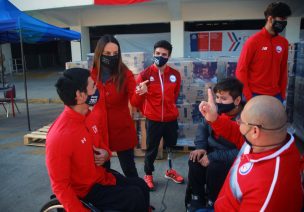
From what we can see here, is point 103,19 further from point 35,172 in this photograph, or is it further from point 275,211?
point 275,211

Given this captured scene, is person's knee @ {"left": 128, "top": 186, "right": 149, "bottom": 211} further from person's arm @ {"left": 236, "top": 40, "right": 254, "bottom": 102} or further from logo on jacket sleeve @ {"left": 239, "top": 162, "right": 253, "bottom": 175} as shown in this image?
person's arm @ {"left": 236, "top": 40, "right": 254, "bottom": 102}

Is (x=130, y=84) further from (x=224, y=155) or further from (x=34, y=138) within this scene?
(x=34, y=138)

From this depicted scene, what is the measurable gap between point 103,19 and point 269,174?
512 inches

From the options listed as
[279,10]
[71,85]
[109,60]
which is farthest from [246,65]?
[71,85]

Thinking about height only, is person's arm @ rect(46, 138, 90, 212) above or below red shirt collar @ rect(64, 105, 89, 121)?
below

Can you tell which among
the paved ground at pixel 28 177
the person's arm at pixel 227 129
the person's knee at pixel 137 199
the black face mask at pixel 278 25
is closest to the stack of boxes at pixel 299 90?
the black face mask at pixel 278 25

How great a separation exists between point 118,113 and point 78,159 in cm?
92

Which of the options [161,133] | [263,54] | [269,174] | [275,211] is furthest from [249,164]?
[263,54]

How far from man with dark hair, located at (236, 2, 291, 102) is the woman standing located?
1401 millimetres

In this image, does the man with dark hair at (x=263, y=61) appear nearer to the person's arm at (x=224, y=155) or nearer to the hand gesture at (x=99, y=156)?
the person's arm at (x=224, y=155)

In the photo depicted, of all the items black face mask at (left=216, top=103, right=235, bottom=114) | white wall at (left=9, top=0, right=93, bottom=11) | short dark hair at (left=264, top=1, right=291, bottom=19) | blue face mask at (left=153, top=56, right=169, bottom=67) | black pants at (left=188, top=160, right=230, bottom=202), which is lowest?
black pants at (left=188, top=160, right=230, bottom=202)

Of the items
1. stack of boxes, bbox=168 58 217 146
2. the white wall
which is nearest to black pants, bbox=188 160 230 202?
stack of boxes, bbox=168 58 217 146

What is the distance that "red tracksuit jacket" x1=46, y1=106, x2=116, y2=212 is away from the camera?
1.81 meters

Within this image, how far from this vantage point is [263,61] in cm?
335
